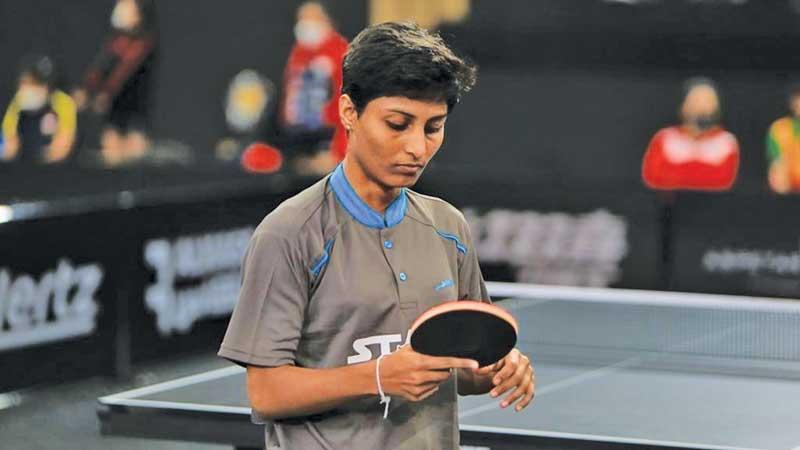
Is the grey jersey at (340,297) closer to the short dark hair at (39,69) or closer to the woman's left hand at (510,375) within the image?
the woman's left hand at (510,375)

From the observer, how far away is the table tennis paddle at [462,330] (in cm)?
238

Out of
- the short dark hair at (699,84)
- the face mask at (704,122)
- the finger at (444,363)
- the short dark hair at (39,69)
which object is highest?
the short dark hair at (39,69)

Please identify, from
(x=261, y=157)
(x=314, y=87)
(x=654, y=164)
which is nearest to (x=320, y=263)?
(x=654, y=164)

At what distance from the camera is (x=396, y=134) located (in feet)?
8.17

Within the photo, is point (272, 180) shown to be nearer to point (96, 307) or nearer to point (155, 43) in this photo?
point (96, 307)

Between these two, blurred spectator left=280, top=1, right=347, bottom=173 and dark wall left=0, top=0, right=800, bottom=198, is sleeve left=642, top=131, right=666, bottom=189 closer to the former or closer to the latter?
dark wall left=0, top=0, right=800, bottom=198

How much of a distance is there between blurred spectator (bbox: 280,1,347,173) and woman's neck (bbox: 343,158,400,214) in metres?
10.7

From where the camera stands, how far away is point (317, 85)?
13719 millimetres

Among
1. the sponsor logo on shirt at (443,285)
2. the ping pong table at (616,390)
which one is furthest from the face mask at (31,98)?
the sponsor logo on shirt at (443,285)

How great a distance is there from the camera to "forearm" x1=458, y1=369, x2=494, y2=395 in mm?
2660

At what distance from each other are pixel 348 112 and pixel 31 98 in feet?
44.3

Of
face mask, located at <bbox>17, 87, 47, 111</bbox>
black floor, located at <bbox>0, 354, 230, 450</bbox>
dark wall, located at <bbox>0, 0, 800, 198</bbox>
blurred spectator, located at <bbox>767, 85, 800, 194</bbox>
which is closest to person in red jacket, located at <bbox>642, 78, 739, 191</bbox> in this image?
dark wall, located at <bbox>0, 0, 800, 198</bbox>

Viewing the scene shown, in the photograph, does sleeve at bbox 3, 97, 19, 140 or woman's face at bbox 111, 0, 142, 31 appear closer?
woman's face at bbox 111, 0, 142, 31

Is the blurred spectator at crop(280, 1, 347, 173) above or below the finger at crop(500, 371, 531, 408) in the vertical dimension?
above
